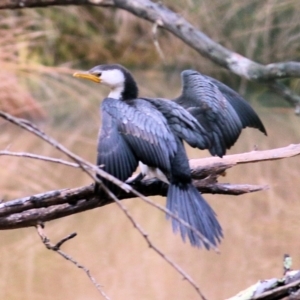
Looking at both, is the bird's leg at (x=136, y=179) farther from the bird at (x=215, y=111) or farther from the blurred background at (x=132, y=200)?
A: the blurred background at (x=132, y=200)

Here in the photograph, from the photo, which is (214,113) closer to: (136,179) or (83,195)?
(136,179)

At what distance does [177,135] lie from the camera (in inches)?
68.2

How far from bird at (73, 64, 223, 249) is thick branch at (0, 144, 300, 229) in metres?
0.08

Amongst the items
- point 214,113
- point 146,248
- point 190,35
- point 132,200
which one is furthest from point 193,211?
point 132,200

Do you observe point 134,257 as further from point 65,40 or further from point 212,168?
point 65,40

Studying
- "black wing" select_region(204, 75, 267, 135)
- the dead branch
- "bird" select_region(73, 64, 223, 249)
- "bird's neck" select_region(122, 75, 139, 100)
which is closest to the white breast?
"bird" select_region(73, 64, 223, 249)

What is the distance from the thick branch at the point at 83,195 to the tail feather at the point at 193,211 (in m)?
0.11

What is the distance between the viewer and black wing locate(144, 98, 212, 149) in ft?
5.67

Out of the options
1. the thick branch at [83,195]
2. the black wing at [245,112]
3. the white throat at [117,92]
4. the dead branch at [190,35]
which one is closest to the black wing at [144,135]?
Answer: the thick branch at [83,195]

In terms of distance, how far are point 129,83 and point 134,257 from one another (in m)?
0.96

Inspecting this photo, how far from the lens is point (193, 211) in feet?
5.35

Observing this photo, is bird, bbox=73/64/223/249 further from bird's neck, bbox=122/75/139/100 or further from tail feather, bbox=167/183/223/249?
bird's neck, bbox=122/75/139/100

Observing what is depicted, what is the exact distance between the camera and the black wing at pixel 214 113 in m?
1.85

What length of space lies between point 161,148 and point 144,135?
5 centimetres
